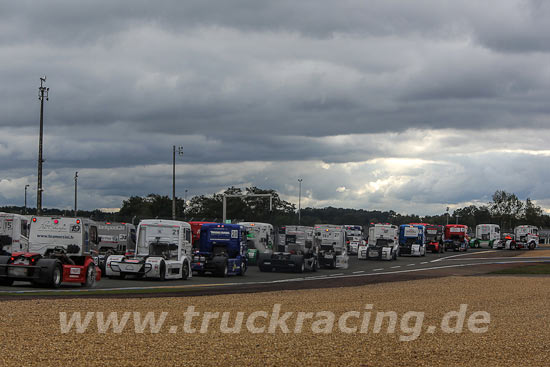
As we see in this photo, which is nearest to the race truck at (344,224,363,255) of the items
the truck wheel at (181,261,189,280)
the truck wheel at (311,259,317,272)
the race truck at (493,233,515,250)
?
the truck wheel at (311,259,317,272)

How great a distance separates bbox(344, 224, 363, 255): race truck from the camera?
6660 centimetres

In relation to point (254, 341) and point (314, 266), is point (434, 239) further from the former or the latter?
point (254, 341)

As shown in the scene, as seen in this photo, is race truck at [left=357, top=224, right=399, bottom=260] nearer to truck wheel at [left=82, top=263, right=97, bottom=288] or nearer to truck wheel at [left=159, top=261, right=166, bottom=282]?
truck wheel at [left=159, top=261, right=166, bottom=282]

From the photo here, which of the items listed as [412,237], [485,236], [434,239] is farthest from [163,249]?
[485,236]

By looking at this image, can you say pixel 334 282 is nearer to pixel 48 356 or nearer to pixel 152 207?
pixel 48 356

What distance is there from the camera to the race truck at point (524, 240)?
3317 inches

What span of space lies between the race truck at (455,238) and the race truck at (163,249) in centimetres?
5340

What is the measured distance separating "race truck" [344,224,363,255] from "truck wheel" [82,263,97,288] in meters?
40.8

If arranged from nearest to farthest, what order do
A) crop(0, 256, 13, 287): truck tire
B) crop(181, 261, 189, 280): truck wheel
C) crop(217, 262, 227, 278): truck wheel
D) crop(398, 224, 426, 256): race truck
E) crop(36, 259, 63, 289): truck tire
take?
1. crop(36, 259, 63, 289): truck tire
2. crop(0, 256, 13, 287): truck tire
3. crop(181, 261, 189, 280): truck wheel
4. crop(217, 262, 227, 278): truck wheel
5. crop(398, 224, 426, 256): race truck

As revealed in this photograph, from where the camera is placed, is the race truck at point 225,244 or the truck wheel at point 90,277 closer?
the truck wheel at point 90,277

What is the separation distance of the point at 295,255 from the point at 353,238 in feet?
98.5

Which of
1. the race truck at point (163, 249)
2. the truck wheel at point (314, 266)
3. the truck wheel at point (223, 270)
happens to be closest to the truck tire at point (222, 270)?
the truck wheel at point (223, 270)

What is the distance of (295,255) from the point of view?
4066 cm

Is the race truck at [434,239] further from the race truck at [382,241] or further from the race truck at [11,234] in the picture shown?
the race truck at [11,234]
